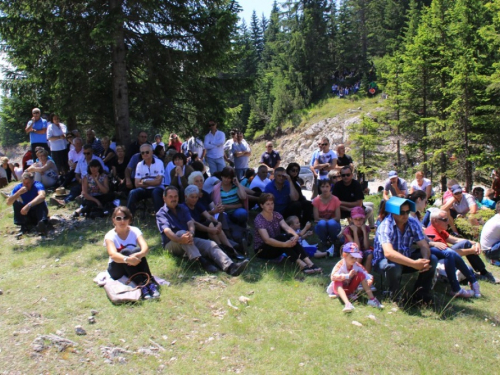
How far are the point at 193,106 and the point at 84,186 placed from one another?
3.65 m

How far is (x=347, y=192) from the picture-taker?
343 inches

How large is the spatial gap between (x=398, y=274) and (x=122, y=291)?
389 centimetres

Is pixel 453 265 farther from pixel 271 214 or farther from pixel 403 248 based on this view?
pixel 271 214

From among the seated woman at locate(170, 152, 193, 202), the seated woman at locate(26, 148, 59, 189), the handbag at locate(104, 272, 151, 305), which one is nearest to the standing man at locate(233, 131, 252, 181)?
the seated woman at locate(170, 152, 193, 202)

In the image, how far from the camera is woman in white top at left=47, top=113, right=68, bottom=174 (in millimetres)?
11461

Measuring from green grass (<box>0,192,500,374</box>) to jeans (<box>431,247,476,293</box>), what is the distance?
0.29 meters

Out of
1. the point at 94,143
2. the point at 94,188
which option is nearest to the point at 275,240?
the point at 94,188

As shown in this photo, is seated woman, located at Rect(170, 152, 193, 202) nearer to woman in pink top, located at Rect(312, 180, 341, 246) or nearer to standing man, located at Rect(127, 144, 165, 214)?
standing man, located at Rect(127, 144, 165, 214)

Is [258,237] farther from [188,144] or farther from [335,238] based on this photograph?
[188,144]

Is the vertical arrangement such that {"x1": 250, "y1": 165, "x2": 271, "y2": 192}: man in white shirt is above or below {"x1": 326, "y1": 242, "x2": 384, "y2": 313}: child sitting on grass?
above

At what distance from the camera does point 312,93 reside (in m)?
53.9

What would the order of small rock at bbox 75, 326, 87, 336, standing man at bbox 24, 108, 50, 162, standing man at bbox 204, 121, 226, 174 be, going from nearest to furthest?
small rock at bbox 75, 326, 87, 336 < standing man at bbox 204, 121, 226, 174 < standing man at bbox 24, 108, 50, 162

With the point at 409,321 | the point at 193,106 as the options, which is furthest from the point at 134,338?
the point at 193,106

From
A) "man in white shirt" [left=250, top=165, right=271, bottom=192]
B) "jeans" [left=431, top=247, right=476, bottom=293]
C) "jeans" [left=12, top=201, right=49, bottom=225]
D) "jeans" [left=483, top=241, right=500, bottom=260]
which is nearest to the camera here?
"jeans" [left=431, top=247, right=476, bottom=293]
